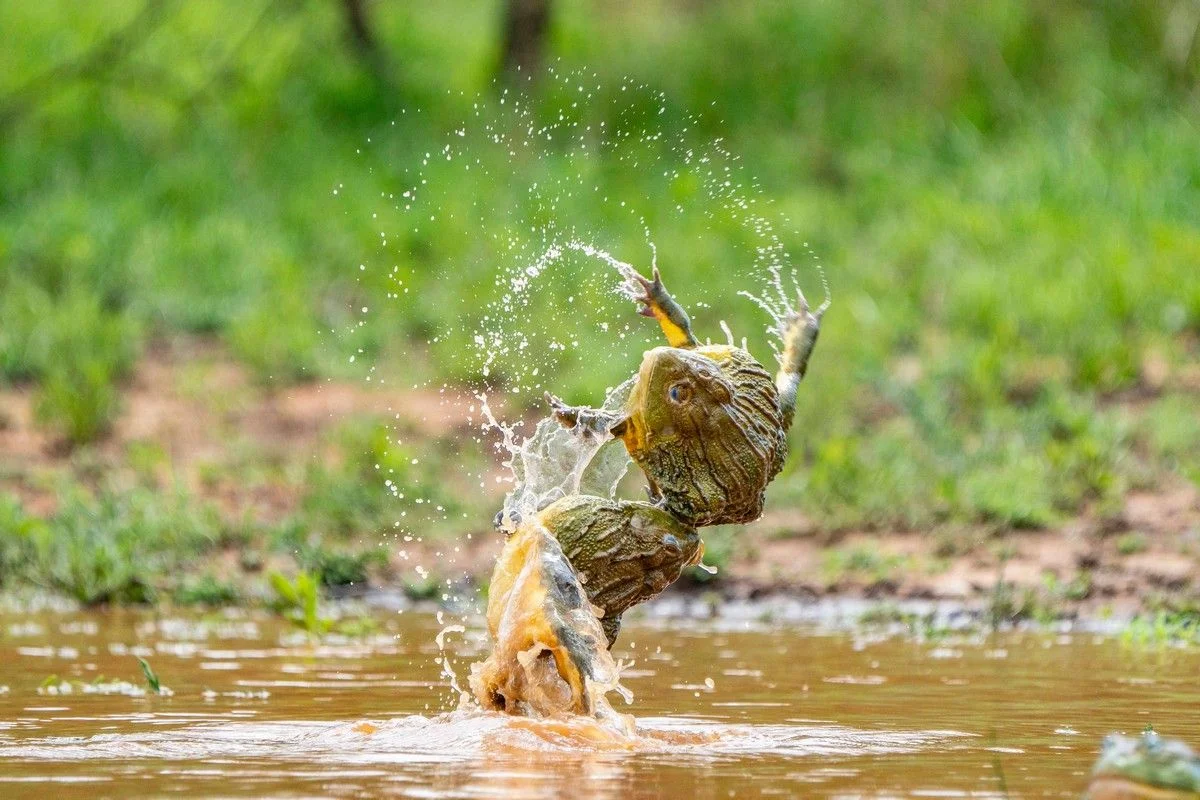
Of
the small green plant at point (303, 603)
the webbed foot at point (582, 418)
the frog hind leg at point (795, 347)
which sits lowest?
the small green plant at point (303, 603)

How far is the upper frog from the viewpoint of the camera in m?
4.65

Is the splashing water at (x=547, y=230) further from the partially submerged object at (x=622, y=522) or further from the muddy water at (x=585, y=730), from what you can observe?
the partially submerged object at (x=622, y=522)

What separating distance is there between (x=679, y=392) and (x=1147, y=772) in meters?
1.57

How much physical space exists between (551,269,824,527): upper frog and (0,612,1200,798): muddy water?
620mm

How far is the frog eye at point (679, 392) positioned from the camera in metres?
4.64

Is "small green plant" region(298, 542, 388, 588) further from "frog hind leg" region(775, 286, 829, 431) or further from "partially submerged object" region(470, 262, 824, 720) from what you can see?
"frog hind leg" region(775, 286, 829, 431)

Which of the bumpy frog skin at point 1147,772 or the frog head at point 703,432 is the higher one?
the frog head at point 703,432

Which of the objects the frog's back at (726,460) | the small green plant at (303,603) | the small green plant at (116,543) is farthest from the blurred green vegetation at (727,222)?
the frog's back at (726,460)

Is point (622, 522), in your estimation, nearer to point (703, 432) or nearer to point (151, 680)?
point (703, 432)

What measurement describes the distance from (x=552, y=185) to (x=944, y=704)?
7.97 m

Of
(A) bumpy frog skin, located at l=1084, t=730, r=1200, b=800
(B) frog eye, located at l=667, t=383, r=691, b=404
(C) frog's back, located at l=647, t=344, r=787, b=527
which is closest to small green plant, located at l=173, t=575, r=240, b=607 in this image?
(C) frog's back, located at l=647, t=344, r=787, b=527

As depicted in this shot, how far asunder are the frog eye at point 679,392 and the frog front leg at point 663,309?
35 cm

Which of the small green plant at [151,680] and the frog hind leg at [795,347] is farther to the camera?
the small green plant at [151,680]

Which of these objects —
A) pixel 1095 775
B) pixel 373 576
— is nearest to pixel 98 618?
pixel 373 576
